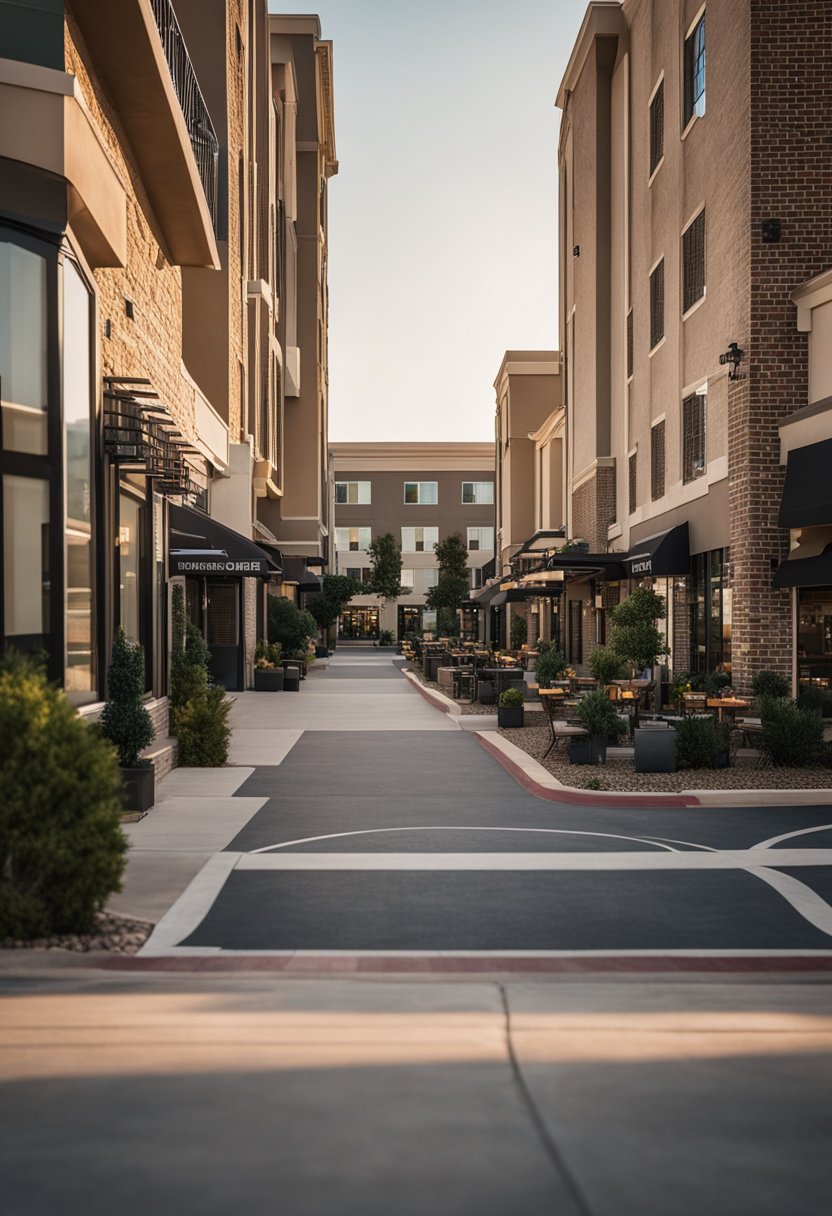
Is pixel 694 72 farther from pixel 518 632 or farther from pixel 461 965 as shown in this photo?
pixel 518 632

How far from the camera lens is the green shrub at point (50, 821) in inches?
272

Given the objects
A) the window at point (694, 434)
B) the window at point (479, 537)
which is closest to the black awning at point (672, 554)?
the window at point (694, 434)

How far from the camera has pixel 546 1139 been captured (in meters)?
4.05

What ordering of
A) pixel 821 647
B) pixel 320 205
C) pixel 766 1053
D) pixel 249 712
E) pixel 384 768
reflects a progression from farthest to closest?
pixel 320 205, pixel 249 712, pixel 821 647, pixel 384 768, pixel 766 1053

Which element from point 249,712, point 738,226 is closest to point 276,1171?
point 738,226

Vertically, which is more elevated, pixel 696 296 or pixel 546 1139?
pixel 696 296

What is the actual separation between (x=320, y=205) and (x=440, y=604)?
3153 centimetres

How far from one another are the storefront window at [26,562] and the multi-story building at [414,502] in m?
82.4

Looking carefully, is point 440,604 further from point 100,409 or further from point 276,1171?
point 276,1171

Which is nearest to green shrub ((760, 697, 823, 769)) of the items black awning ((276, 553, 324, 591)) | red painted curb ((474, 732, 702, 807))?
red painted curb ((474, 732, 702, 807))

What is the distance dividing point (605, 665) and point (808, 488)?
Result: 605 centimetres

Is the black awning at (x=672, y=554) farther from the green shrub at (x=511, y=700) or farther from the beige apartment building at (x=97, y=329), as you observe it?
the beige apartment building at (x=97, y=329)

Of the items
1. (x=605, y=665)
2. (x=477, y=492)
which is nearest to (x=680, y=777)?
(x=605, y=665)

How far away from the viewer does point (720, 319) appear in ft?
70.0
